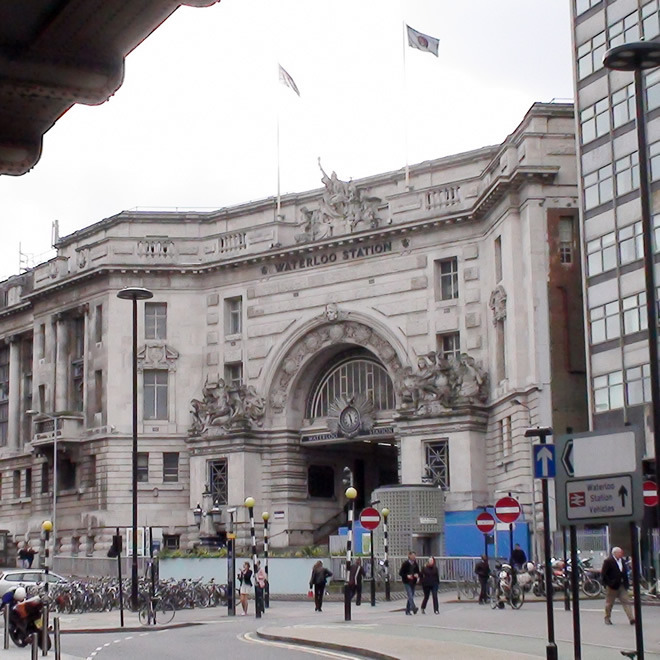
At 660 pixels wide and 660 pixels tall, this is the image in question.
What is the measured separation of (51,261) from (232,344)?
15.4 m

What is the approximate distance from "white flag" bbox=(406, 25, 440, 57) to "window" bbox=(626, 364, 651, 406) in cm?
2285

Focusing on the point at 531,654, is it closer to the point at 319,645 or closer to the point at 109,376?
the point at 319,645

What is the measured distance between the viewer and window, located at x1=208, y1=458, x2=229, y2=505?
71.1 m

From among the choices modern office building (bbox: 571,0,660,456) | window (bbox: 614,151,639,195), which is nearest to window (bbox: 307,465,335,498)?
modern office building (bbox: 571,0,660,456)

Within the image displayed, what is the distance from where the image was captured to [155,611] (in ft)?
129

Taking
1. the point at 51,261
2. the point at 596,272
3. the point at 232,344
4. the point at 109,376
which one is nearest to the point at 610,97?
the point at 596,272

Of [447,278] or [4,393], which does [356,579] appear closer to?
[447,278]

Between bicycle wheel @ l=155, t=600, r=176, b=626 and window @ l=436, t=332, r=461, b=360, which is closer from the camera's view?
bicycle wheel @ l=155, t=600, r=176, b=626

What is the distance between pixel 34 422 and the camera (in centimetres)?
7975

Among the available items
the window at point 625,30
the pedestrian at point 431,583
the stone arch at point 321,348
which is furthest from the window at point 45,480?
the pedestrian at point 431,583

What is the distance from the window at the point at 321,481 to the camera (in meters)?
72.6

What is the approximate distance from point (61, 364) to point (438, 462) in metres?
26.6

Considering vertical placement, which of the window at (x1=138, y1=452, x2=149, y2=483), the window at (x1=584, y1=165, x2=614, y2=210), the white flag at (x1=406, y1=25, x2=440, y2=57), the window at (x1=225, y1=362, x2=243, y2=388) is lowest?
the window at (x1=138, y1=452, x2=149, y2=483)

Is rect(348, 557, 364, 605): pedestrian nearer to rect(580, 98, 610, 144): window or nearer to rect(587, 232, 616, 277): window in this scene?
rect(587, 232, 616, 277): window
